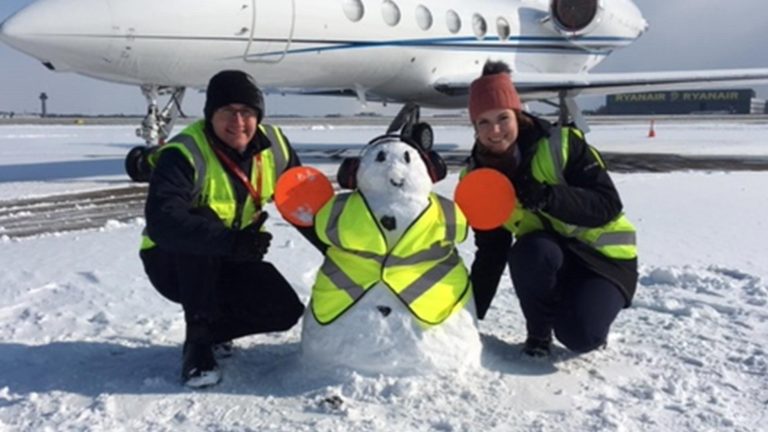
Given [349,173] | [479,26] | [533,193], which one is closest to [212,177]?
[349,173]

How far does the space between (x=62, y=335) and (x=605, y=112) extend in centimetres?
8921

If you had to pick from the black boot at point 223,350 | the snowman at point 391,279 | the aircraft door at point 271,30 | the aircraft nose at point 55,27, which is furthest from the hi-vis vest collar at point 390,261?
the aircraft door at point 271,30

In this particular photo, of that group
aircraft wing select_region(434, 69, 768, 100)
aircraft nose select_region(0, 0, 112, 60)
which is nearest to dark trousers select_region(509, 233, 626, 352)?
aircraft nose select_region(0, 0, 112, 60)

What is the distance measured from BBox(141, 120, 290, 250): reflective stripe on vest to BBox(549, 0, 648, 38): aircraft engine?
14201 mm

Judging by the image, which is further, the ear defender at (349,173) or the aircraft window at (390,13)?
the aircraft window at (390,13)

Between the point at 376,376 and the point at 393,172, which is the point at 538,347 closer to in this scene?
the point at 376,376

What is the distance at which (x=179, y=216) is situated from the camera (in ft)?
8.93

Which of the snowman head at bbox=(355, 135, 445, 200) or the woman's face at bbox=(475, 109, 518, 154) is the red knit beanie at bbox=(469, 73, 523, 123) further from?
the snowman head at bbox=(355, 135, 445, 200)

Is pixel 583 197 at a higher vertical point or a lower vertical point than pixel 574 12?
lower

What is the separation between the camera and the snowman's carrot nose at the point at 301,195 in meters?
2.88

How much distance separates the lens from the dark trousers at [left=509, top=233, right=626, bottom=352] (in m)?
2.98

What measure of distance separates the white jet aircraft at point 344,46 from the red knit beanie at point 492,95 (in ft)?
19.9

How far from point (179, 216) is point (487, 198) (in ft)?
3.99

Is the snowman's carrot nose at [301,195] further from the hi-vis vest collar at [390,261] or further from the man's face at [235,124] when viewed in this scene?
the man's face at [235,124]
